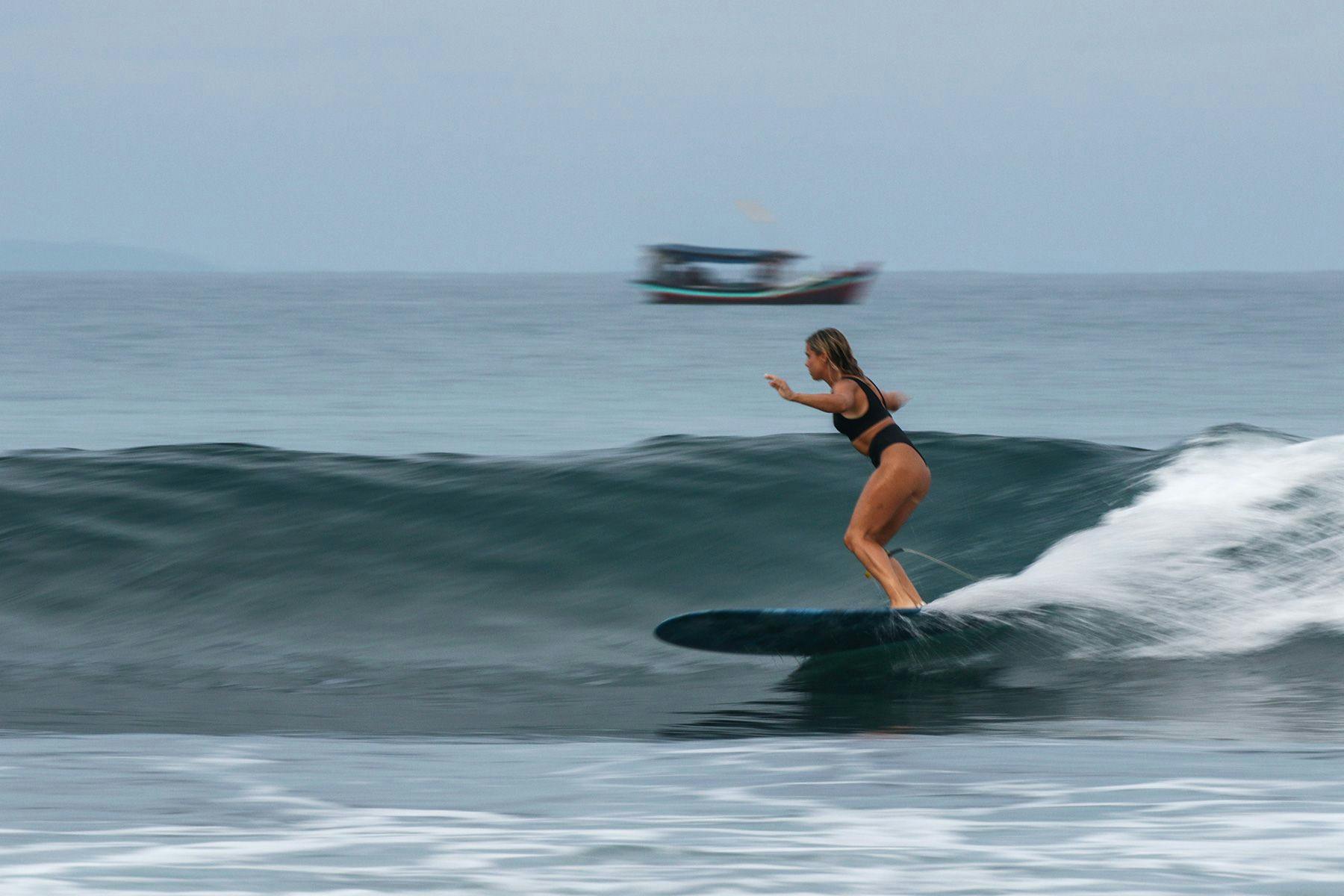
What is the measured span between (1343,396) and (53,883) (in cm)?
3251

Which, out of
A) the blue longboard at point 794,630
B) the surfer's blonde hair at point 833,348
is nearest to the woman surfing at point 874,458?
the surfer's blonde hair at point 833,348

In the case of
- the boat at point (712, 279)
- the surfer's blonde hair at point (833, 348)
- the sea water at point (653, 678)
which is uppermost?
the boat at point (712, 279)

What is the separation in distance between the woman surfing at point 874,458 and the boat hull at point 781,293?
67569 millimetres

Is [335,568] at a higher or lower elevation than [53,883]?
higher

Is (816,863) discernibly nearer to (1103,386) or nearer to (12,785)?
(12,785)

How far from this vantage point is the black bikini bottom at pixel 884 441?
26.2 ft

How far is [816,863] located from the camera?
494cm

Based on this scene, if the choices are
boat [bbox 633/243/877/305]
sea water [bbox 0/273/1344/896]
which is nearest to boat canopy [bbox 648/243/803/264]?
boat [bbox 633/243/877/305]

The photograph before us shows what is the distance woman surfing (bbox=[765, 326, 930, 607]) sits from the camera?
789 cm

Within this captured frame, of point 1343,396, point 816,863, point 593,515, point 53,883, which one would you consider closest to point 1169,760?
point 816,863

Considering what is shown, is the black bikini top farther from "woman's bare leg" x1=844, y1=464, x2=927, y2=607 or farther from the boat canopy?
the boat canopy

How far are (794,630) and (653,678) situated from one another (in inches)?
36.4

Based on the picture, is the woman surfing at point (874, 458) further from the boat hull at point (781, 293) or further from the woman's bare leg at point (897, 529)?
the boat hull at point (781, 293)

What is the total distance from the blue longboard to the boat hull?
67.2 m
